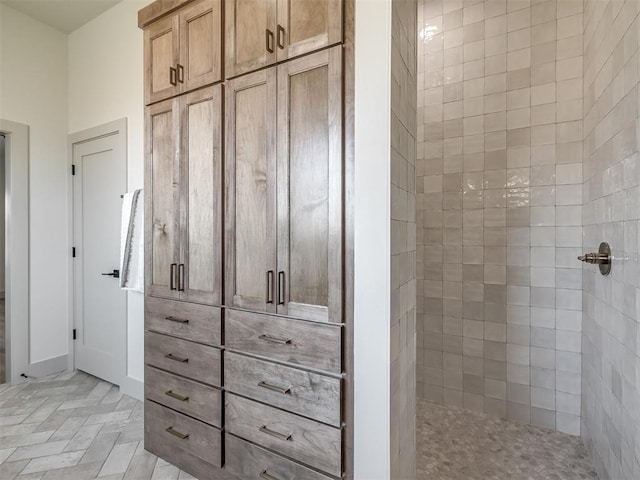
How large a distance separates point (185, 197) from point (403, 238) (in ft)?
3.64

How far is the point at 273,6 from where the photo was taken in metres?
1.48

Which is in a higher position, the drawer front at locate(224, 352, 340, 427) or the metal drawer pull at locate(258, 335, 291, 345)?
the metal drawer pull at locate(258, 335, 291, 345)

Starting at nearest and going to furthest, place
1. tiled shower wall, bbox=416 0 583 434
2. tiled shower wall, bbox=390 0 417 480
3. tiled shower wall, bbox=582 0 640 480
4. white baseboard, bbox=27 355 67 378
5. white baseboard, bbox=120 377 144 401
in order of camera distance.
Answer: tiled shower wall, bbox=390 0 417 480, tiled shower wall, bbox=582 0 640 480, tiled shower wall, bbox=416 0 583 434, white baseboard, bbox=120 377 144 401, white baseboard, bbox=27 355 67 378

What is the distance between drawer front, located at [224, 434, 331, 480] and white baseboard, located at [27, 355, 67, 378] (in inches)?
98.4

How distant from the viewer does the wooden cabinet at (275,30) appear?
1.35 m

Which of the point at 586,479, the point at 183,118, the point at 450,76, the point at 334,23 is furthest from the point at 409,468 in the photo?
the point at 450,76

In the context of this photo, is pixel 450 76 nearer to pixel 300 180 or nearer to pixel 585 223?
pixel 585 223

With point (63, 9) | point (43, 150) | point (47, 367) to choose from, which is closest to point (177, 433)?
point (47, 367)

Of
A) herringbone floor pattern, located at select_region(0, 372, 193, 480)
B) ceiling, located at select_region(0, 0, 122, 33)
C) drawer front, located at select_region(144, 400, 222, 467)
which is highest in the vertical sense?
ceiling, located at select_region(0, 0, 122, 33)

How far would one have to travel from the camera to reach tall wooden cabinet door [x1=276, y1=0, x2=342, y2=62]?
1319 mm

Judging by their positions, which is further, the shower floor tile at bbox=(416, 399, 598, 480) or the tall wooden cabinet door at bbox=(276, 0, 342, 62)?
the shower floor tile at bbox=(416, 399, 598, 480)

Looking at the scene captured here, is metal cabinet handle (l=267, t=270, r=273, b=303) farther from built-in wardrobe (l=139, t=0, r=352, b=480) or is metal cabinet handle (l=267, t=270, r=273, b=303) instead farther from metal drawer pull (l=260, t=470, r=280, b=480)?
metal drawer pull (l=260, t=470, r=280, b=480)

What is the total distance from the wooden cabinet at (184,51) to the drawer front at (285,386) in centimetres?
133

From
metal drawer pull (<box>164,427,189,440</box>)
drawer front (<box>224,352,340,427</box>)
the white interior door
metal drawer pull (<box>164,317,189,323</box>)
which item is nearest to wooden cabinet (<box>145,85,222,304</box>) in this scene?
metal drawer pull (<box>164,317,189,323</box>)
